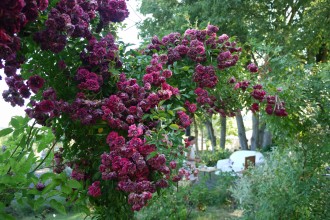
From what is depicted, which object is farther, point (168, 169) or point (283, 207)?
point (283, 207)

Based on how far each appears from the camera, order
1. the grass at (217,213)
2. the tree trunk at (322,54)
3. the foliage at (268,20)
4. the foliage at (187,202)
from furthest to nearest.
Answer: the tree trunk at (322,54) < the foliage at (268,20) < the grass at (217,213) < the foliage at (187,202)

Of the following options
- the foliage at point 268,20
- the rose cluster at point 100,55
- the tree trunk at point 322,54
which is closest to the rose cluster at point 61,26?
the rose cluster at point 100,55

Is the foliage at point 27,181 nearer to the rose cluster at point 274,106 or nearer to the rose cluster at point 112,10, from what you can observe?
the rose cluster at point 112,10

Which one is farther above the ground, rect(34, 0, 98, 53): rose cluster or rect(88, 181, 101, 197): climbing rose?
rect(34, 0, 98, 53): rose cluster

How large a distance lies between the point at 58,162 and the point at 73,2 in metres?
1.03

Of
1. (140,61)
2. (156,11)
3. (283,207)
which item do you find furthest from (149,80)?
(156,11)

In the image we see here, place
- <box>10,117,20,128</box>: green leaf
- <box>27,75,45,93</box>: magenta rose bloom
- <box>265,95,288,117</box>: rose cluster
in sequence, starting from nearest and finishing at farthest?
<box>27,75,45,93</box>: magenta rose bloom → <box>10,117,20,128</box>: green leaf → <box>265,95,288,117</box>: rose cluster

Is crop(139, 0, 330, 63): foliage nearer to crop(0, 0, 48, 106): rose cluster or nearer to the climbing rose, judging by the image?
the climbing rose

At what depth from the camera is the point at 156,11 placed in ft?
38.0

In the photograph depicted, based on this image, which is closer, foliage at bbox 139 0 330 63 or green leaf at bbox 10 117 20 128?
green leaf at bbox 10 117 20 128

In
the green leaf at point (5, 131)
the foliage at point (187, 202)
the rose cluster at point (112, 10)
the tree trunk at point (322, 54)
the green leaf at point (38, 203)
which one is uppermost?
the tree trunk at point (322, 54)

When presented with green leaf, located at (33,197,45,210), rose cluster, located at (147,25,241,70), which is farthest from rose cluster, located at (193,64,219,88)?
green leaf, located at (33,197,45,210)

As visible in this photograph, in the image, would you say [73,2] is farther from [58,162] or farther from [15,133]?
Answer: [58,162]

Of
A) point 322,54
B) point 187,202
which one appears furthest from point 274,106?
point 322,54
